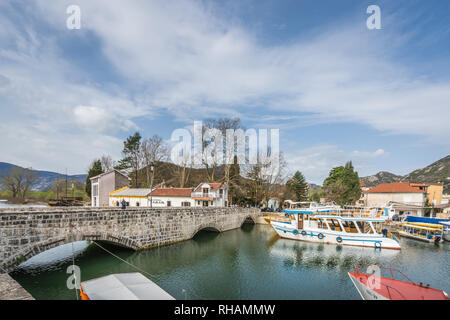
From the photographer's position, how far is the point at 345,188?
4391cm

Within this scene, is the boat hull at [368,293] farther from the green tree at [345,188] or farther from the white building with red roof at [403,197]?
the white building with red roof at [403,197]

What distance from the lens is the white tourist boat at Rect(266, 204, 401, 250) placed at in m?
22.7

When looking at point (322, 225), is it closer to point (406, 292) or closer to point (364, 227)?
point (364, 227)

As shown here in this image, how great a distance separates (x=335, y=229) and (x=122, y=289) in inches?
939

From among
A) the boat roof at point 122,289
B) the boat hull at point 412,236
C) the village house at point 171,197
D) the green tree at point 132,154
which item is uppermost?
the green tree at point 132,154

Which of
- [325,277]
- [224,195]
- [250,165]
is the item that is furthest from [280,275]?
[250,165]

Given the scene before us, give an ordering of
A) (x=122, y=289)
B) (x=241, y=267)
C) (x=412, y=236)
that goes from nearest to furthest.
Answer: (x=122, y=289), (x=241, y=267), (x=412, y=236)

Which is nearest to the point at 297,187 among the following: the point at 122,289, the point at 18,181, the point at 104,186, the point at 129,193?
the point at 129,193

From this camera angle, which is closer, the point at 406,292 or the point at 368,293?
the point at 406,292

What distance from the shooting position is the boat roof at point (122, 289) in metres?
7.44

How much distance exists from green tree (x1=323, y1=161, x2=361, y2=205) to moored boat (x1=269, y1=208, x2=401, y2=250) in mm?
16762

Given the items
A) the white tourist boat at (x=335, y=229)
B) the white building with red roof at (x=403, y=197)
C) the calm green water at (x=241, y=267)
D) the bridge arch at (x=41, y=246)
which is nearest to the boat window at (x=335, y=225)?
the white tourist boat at (x=335, y=229)

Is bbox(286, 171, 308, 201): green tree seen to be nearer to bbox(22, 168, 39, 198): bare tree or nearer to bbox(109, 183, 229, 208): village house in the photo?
bbox(109, 183, 229, 208): village house

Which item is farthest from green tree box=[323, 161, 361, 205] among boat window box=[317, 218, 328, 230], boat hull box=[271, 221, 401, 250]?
boat hull box=[271, 221, 401, 250]
